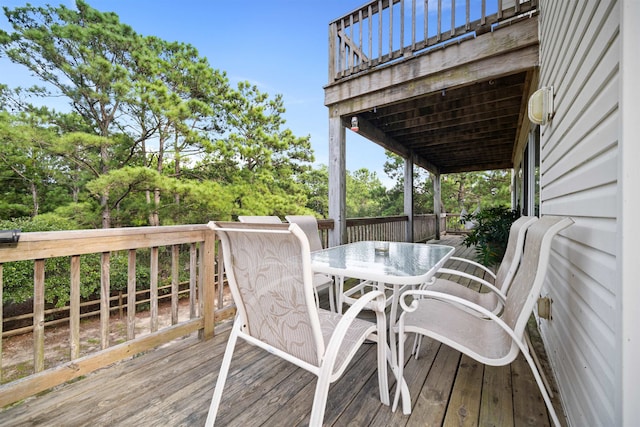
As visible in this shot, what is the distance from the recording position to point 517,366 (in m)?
1.91

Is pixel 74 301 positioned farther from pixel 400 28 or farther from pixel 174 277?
pixel 400 28

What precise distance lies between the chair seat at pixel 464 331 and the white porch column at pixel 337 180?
7.07 feet

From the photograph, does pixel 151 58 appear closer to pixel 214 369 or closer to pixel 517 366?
pixel 214 369

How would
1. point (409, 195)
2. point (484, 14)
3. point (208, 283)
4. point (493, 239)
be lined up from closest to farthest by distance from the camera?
point (208, 283)
point (484, 14)
point (493, 239)
point (409, 195)

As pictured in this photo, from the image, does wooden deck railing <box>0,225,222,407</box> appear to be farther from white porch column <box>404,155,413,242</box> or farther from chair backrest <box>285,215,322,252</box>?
white porch column <box>404,155,413,242</box>

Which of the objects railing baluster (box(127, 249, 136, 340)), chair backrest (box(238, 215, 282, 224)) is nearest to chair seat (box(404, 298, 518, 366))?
chair backrest (box(238, 215, 282, 224))

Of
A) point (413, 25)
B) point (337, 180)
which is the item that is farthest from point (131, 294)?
point (413, 25)

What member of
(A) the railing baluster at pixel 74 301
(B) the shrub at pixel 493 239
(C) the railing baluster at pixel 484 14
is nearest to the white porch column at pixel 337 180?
(C) the railing baluster at pixel 484 14

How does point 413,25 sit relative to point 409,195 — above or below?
above

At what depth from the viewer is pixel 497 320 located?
1199 mm

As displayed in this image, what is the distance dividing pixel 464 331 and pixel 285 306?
1046 mm

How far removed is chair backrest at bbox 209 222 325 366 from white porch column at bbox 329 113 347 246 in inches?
104

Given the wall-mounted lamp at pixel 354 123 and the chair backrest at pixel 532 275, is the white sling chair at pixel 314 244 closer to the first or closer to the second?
the chair backrest at pixel 532 275

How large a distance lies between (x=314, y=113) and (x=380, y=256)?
884 inches
